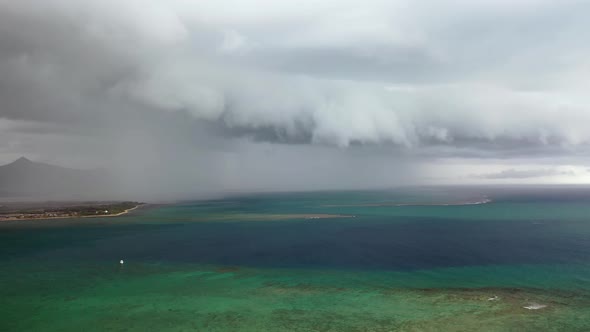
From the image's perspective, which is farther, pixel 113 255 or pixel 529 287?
pixel 113 255

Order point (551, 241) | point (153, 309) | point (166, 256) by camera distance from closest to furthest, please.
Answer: point (153, 309) < point (166, 256) < point (551, 241)

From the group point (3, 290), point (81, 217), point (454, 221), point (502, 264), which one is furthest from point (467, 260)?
point (81, 217)

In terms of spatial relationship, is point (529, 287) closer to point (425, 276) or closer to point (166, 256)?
point (425, 276)

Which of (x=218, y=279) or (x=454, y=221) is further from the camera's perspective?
(x=454, y=221)

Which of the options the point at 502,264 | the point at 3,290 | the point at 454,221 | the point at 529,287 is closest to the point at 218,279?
the point at 3,290

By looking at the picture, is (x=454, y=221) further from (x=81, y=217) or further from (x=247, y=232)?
(x=81, y=217)

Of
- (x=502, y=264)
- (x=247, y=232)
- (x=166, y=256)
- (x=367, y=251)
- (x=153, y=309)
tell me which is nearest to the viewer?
(x=153, y=309)

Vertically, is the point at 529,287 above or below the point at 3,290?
below
